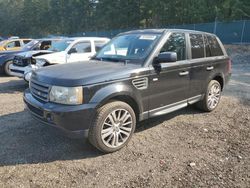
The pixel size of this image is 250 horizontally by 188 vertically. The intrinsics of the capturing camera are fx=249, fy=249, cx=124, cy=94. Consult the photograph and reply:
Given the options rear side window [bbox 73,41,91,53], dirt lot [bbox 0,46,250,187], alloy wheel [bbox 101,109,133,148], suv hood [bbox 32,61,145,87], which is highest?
rear side window [bbox 73,41,91,53]

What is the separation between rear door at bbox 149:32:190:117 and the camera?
14.3ft

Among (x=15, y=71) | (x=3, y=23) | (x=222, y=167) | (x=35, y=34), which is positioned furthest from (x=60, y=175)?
(x=3, y=23)

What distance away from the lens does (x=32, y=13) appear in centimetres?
5556

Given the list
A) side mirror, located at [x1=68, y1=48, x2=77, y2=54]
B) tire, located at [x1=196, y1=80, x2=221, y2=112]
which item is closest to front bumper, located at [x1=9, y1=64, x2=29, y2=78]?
side mirror, located at [x1=68, y1=48, x2=77, y2=54]

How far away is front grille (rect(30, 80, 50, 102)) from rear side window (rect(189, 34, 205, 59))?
3.03 metres

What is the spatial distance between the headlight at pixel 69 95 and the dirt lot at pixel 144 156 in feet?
1.86

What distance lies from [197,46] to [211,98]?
1.33 m

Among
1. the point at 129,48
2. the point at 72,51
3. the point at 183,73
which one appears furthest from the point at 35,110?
the point at 72,51

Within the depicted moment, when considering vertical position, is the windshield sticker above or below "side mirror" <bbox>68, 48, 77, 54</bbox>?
above

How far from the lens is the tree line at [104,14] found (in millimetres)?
27484

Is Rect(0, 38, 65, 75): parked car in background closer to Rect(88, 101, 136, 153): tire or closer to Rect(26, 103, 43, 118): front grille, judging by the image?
Rect(26, 103, 43, 118): front grille

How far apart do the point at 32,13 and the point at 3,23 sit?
9023 mm

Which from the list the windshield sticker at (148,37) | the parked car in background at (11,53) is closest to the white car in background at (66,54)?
the parked car in background at (11,53)

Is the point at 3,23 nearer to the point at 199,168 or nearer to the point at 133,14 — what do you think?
the point at 133,14
